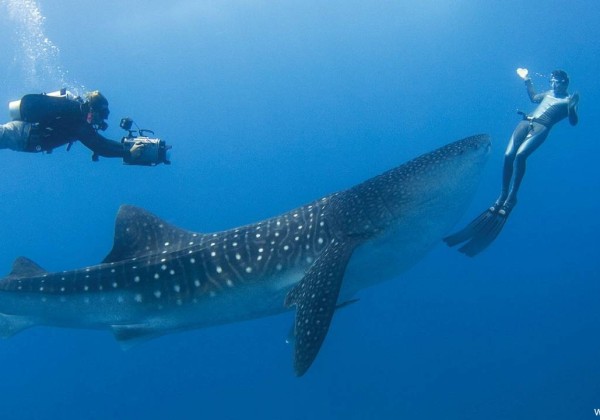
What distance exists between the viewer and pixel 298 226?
6.96 metres

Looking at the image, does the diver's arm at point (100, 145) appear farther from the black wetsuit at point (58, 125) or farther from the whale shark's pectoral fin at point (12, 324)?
the whale shark's pectoral fin at point (12, 324)

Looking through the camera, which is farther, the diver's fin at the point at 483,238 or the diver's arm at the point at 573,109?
the diver's arm at the point at 573,109

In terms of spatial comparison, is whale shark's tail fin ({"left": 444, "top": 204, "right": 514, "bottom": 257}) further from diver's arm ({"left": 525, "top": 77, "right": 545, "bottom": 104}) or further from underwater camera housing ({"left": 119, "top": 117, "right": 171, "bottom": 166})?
underwater camera housing ({"left": 119, "top": 117, "right": 171, "bottom": 166})

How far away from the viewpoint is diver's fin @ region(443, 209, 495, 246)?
919cm

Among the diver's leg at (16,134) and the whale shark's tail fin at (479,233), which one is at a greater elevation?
the diver's leg at (16,134)

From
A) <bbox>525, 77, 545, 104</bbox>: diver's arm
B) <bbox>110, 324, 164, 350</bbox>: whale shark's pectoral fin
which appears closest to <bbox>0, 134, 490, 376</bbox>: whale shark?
<bbox>110, 324, 164, 350</bbox>: whale shark's pectoral fin

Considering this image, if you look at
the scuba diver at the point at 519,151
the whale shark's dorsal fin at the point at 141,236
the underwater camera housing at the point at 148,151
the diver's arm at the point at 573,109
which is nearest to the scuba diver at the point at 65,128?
the underwater camera housing at the point at 148,151

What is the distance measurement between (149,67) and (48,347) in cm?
4915

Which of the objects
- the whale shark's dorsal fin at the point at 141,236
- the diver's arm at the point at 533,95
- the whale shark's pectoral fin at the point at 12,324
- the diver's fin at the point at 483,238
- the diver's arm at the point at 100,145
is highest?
the diver's arm at the point at 533,95

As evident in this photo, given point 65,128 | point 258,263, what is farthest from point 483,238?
point 65,128

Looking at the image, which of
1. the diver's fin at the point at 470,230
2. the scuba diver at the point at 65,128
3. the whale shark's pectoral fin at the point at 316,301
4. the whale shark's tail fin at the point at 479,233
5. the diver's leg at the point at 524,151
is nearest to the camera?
the whale shark's pectoral fin at the point at 316,301

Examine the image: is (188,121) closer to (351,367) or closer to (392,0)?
(392,0)

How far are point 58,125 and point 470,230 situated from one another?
26.0 ft

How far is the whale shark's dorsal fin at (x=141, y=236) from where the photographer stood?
24.1 feet
